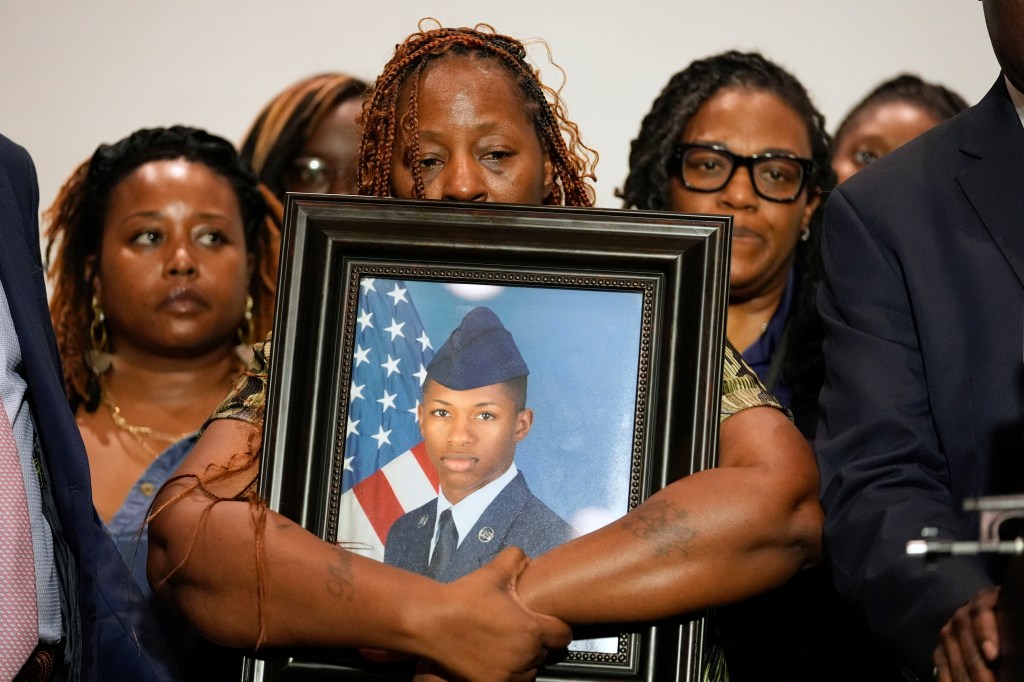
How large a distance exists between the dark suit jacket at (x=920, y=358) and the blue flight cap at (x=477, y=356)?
0.43 meters

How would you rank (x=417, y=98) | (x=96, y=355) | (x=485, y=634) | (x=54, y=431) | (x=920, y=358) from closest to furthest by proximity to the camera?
(x=485, y=634), (x=920, y=358), (x=54, y=431), (x=417, y=98), (x=96, y=355)

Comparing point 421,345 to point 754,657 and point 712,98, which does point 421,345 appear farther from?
point 712,98

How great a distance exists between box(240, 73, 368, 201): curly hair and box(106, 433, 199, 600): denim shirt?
0.82 metres

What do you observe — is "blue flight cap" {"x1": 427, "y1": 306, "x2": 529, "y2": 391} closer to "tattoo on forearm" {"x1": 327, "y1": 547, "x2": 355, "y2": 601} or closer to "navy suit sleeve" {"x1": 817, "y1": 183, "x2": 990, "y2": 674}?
"tattoo on forearm" {"x1": 327, "y1": 547, "x2": 355, "y2": 601}

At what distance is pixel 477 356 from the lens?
1.92 m

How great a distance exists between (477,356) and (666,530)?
1.14ft

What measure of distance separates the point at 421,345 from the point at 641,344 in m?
0.29

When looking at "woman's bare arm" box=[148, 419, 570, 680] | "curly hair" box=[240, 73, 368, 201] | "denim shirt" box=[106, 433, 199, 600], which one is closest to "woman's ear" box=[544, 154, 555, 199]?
"woman's bare arm" box=[148, 419, 570, 680]

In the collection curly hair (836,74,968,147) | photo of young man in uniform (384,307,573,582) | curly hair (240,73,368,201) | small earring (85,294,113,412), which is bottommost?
photo of young man in uniform (384,307,573,582)

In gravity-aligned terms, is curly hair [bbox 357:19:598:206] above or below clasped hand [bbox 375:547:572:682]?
above

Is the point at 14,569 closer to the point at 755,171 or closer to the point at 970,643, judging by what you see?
the point at 970,643

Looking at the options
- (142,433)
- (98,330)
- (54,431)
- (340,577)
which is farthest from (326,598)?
(98,330)

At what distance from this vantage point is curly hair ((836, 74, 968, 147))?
336cm

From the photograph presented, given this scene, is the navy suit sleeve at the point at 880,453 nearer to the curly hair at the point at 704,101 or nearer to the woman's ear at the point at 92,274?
the curly hair at the point at 704,101
